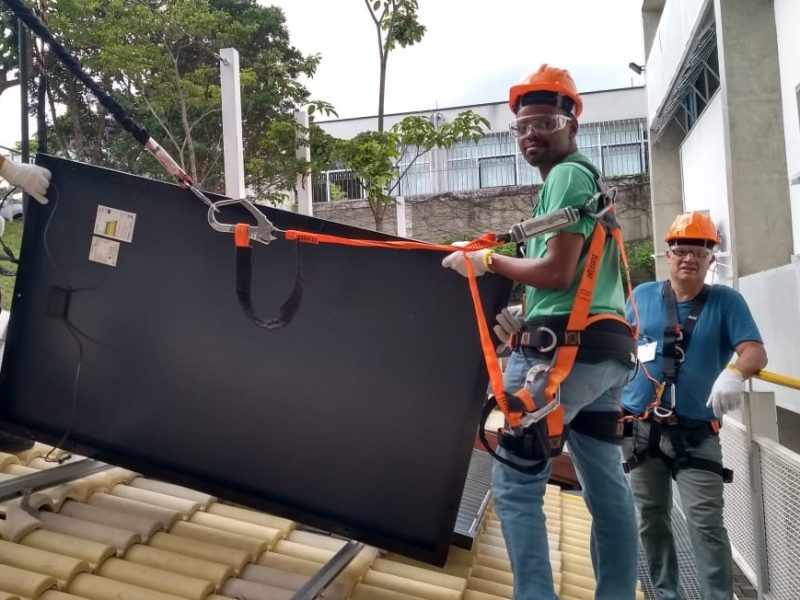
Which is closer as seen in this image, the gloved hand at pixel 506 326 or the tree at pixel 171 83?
the gloved hand at pixel 506 326

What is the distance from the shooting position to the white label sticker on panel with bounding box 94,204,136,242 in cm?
262

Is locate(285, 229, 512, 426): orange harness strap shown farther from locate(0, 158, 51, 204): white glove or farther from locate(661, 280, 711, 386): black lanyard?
locate(661, 280, 711, 386): black lanyard

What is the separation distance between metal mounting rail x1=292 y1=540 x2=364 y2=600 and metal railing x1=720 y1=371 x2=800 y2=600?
7.09ft

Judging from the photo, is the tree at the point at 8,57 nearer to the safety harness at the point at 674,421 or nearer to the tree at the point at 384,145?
the tree at the point at 384,145

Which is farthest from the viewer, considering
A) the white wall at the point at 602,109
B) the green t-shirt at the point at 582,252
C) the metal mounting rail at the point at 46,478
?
the white wall at the point at 602,109

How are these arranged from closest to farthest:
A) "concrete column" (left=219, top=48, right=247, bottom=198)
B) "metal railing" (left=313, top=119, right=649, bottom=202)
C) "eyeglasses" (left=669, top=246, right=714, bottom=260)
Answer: "eyeglasses" (left=669, top=246, right=714, bottom=260) < "concrete column" (left=219, top=48, right=247, bottom=198) < "metal railing" (left=313, top=119, right=649, bottom=202)

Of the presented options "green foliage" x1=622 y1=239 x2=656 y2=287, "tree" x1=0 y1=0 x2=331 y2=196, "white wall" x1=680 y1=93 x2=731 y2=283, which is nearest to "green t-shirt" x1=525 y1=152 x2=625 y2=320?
"tree" x1=0 y1=0 x2=331 y2=196

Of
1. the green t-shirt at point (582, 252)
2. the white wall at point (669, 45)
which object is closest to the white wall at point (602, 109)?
the white wall at point (669, 45)

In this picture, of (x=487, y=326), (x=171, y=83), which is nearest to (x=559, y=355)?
(x=487, y=326)

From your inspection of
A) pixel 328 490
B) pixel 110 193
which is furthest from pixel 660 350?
pixel 110 193

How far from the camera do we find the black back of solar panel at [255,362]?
2518mm

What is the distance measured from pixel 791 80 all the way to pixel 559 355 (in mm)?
6361

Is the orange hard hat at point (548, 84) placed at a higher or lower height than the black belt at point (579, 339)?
higher

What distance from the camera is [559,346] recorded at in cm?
229
